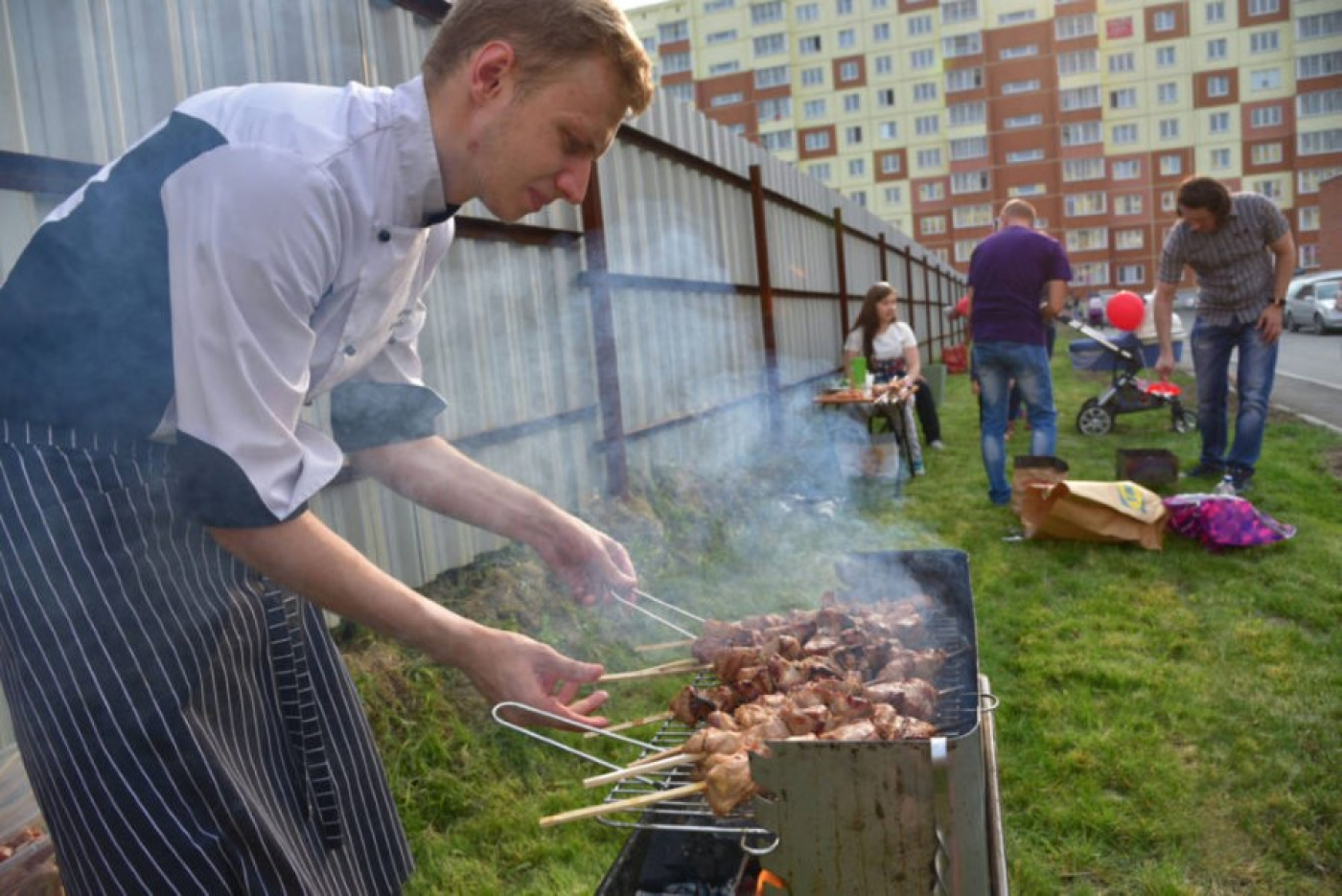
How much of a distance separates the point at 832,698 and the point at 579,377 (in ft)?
14.1

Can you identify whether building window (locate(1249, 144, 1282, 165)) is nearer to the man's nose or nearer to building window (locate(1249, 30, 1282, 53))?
building window (locate(1249, 30, 1282, 53))

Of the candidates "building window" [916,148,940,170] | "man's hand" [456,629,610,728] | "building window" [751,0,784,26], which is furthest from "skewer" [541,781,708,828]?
"building window" [751,0,784,26]

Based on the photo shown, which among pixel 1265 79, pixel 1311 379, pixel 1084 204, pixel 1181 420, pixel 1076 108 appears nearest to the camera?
pixel 1181 420

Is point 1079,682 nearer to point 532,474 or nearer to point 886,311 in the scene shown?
point 532,474

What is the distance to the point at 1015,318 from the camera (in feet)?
24.6

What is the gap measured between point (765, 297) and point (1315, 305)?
27.1 meters

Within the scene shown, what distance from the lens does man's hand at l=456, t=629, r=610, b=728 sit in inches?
66.5

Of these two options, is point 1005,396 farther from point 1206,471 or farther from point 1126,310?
point 1126,310

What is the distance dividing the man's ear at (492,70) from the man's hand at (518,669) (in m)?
0.95

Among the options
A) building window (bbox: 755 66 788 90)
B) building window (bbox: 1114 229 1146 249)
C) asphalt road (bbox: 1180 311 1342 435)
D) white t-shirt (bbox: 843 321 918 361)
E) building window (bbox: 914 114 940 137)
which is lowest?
asphalt road (bbox: 1180 311 1342 435)

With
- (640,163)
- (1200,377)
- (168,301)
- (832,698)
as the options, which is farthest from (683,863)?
(1200,377)

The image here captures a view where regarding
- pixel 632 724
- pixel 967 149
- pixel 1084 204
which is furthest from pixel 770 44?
pixel 632 724

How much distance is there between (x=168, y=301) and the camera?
147 cm

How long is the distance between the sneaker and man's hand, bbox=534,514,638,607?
761 cm
